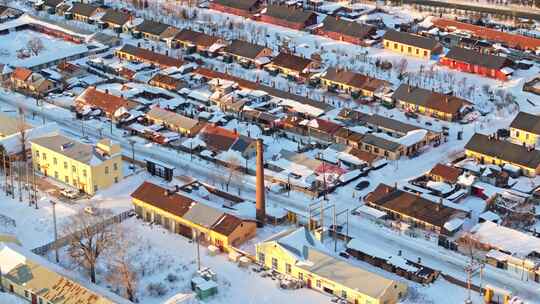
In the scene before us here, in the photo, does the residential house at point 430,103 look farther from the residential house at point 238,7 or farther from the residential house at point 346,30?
the residential house at point 238,7

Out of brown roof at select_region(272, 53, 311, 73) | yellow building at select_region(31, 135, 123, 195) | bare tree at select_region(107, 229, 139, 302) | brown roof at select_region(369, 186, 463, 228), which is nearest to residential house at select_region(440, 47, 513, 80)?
brown roof at select_region(272, 53, 311, 73)

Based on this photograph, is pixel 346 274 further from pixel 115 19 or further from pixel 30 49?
pixel 115 19

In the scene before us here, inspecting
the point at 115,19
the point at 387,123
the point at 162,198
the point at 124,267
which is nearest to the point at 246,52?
the point at 115,19

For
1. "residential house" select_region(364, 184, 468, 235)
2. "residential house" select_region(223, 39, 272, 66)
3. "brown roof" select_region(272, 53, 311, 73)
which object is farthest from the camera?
"residential house" select_region(223, 39, 272, 66)

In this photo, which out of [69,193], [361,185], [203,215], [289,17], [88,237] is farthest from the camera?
[289,17]

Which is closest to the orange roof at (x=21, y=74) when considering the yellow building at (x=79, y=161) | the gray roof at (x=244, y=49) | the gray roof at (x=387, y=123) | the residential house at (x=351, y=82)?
the yellow building at (x=79, y=161)

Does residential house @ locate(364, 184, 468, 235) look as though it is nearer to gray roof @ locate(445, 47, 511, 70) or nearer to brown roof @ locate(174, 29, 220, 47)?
gray roof @ locate(445, 47, 511, 70)
